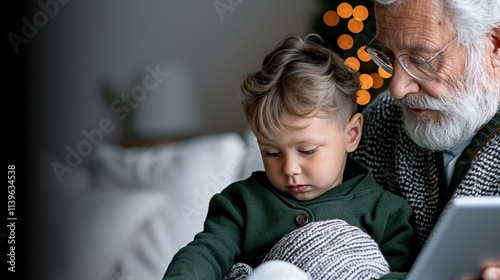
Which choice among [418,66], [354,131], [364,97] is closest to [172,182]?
[364,97]

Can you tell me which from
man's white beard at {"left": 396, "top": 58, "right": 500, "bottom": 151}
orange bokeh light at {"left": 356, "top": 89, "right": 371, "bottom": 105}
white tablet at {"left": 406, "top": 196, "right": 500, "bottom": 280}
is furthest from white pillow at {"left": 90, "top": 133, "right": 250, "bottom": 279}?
white tablet at {"left": 406, "top": 196, "right": 500, "bottom": 280}

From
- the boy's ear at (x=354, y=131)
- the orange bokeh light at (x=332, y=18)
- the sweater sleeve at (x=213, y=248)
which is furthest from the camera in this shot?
the orange bokeh light at (x=332, y=18)

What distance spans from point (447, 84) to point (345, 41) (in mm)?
1215

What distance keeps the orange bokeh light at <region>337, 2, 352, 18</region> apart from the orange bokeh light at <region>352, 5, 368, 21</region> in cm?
2

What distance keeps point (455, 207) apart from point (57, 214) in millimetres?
2632

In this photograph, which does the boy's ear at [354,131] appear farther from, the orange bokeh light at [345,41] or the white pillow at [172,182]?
the white pillow at [172,182]

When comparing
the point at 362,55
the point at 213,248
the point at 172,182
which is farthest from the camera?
the point at 172,182

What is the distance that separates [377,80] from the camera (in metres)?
3.31

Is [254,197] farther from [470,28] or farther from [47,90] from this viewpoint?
[47,90]

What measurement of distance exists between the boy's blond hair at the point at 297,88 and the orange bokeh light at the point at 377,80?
39.7 inches

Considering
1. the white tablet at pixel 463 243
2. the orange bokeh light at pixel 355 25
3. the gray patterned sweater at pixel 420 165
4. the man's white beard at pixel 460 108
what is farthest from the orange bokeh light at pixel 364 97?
the white tablet at pixel 463 243

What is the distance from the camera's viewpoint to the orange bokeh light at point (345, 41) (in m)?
3.28

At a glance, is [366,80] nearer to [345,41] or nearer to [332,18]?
[345,41]

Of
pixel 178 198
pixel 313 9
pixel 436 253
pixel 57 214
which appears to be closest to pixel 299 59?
pixel 436 253
